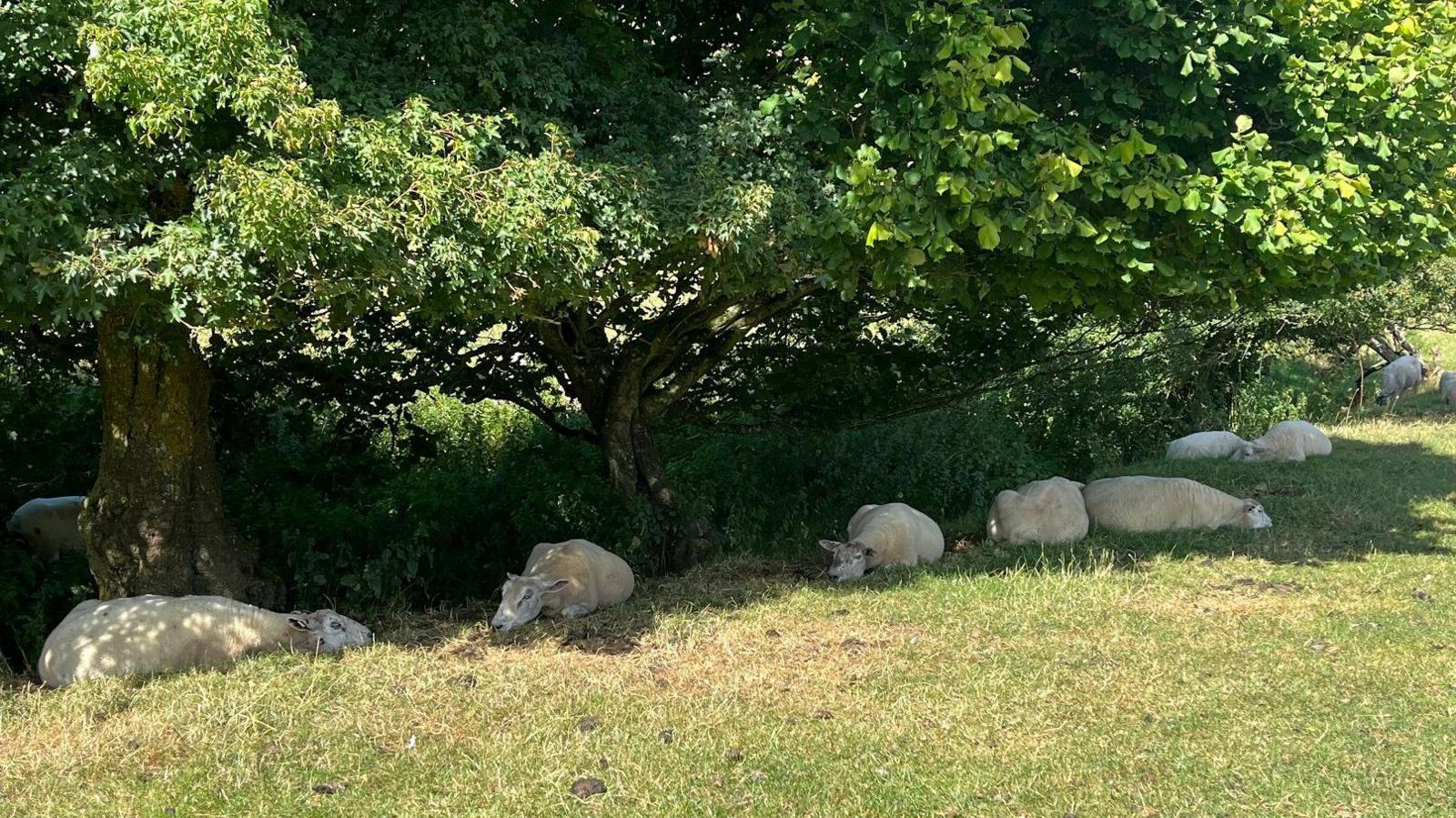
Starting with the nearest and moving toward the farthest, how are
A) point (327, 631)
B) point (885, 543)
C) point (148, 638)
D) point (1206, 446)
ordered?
1. point (148, 638)
2. point (327, 631)
3. point (885, 543)
4. point (1206, 446)

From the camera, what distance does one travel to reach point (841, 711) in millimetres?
6855

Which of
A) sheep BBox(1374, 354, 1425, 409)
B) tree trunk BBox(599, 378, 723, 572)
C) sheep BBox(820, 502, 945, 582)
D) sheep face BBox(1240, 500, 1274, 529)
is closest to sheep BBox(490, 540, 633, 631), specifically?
tree trunk BBox(599, 378, 723, 572)

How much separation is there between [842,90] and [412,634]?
15.8ft

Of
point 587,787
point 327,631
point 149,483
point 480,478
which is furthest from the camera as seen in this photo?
point 480,478

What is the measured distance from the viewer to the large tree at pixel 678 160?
265 inches

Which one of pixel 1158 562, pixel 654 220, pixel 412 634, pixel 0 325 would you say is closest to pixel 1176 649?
pixel 1158 562

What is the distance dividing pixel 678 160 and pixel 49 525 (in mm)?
6666

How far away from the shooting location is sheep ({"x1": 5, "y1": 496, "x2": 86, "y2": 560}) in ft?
36.0

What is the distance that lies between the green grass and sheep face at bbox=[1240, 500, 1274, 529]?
1.85 meters

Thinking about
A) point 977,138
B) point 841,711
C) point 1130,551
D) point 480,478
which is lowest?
point 841,711

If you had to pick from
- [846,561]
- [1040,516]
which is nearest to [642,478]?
[846,561]

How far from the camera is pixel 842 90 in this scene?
29.4 ft

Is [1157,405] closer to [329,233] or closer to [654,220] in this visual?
[654,220]

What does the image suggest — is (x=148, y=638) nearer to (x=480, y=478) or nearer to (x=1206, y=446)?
(x=480, y=478)
